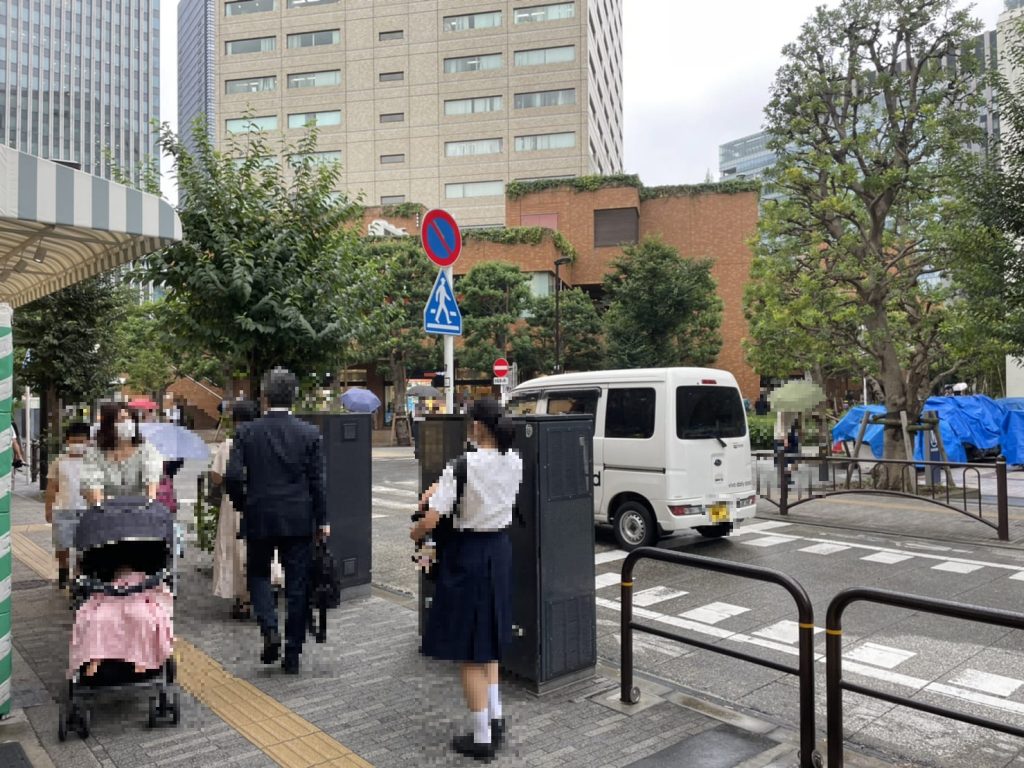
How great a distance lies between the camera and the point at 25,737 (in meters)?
3.87

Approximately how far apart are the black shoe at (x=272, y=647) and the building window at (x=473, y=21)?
191 feet

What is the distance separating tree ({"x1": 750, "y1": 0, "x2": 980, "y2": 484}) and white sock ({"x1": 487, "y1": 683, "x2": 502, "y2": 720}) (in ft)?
40.8

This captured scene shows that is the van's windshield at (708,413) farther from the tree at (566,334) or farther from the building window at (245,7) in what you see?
the building window at (245,7)

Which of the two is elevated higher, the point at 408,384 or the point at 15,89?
the point at 15,89

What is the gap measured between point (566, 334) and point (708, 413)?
26.2 m

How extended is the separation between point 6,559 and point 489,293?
3045cm

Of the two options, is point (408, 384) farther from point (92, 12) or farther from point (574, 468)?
point (92, 12)

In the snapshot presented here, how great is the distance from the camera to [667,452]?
8.98 m

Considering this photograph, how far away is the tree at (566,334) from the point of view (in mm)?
35188

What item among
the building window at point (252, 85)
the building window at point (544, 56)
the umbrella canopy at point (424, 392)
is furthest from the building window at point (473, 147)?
the umbrella canopy at point (424, 392)

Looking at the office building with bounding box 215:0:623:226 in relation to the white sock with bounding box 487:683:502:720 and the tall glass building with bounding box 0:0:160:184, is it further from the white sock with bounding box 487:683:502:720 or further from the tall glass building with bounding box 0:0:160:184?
the white sock with bounding box 487:683:502:720

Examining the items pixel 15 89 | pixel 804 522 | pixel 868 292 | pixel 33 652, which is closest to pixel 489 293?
pixel 868 292

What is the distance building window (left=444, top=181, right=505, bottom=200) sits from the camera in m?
55.2

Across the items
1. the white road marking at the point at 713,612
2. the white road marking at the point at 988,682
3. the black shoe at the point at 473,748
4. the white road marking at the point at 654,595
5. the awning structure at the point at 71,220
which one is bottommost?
the white road marking at the point at 654,595
